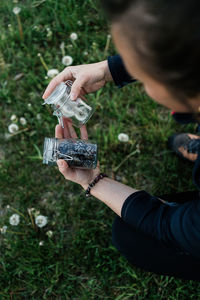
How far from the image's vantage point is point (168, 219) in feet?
3.97

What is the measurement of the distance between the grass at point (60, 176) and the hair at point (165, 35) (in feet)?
4.03

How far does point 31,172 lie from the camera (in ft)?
6.77

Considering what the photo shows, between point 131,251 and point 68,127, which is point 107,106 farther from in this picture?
point 131,251

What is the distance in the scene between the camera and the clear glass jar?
53.6 inches

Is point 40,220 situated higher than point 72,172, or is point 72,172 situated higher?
point 72,172

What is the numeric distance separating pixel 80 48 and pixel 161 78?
5.34ft

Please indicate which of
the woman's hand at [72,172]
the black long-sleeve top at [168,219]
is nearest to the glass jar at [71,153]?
the woman's hand at [72,172]

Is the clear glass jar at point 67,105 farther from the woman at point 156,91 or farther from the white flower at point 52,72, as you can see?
the white flower at point 52,72

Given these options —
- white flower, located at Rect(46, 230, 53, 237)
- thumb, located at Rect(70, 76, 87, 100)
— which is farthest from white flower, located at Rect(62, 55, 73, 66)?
white flower, located at Rect(46, 230, 53, 237)

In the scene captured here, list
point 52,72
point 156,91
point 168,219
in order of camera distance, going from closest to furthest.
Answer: point 156,91 < point 168,219 < point 52,72

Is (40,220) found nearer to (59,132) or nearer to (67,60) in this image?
(59,132)

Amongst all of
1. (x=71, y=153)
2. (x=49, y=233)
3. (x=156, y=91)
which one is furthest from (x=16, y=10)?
(x=156, y=91)

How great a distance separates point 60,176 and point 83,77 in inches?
30.3

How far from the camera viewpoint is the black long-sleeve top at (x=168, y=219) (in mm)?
1115
